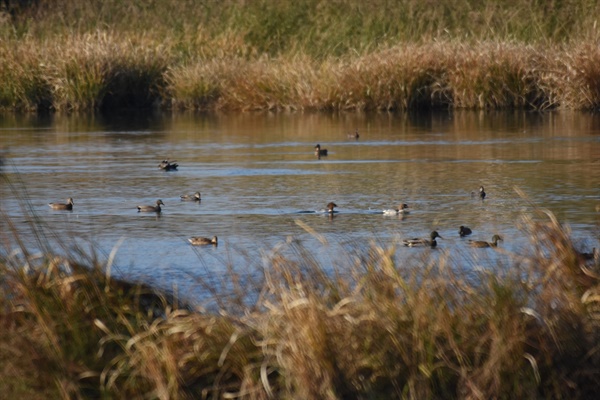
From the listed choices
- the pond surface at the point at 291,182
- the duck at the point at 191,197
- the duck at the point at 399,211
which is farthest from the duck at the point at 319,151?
the duck at the point at 399,211

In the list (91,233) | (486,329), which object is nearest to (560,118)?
(91,233)

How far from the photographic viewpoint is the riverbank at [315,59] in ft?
87.4

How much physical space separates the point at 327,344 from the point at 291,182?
997 centimetres

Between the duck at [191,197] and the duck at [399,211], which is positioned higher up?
the duck at [191,197]

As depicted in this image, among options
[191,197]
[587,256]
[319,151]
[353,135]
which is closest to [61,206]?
[191,197]

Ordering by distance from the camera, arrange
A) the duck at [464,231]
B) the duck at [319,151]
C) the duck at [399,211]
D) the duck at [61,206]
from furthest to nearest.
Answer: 1. the duck at [319,151]
2. the duck at [61,206]
3. the duck at [399,211]
4. the duck at [464,231]

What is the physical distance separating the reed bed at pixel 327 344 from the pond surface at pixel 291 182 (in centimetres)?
47

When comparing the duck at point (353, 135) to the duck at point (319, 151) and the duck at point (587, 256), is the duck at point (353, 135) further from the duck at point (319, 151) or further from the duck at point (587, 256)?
the duck at point (587, 256)

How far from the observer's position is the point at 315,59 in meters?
30.4

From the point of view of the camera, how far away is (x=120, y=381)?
20.6ft

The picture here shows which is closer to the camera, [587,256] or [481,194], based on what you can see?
[587,256]

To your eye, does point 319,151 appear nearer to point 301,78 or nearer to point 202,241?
point 202,241

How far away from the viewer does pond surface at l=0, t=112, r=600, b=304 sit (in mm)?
10945

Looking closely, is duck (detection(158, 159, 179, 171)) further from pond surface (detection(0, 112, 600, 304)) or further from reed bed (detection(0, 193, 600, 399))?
reed bed (detection(0, 193, 600, 399))
